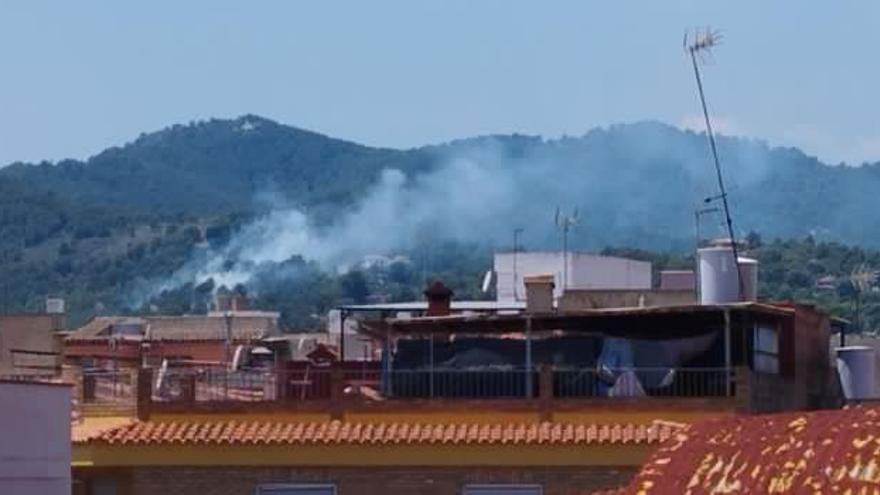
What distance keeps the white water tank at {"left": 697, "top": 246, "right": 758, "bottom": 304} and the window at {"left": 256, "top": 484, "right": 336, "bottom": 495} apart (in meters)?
6.82

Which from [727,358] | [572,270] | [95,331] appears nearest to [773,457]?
[727,358]

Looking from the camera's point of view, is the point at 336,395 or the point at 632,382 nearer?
the point at 336,395

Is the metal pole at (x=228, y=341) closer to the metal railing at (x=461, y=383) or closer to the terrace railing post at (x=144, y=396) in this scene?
the metal railing at (x=461, y=383)

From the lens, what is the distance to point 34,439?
31.1 meters

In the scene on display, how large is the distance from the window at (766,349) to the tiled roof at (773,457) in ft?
94.8

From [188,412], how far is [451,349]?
4.07m

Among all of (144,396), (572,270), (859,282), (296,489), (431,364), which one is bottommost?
(296,489)

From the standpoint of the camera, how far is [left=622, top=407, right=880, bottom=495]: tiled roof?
10.1 meters

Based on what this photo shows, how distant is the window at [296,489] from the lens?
38500 millimetres

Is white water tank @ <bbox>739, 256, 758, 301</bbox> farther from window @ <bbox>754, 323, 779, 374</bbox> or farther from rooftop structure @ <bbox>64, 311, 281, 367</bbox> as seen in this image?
rooftop structure @ <bbox>64, 311, 281, 367</bbox>

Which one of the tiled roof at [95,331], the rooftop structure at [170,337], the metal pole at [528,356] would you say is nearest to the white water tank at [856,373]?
the metal pole at [528,356]

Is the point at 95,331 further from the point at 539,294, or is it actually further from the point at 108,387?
the point at 539,294

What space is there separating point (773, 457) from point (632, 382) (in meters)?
29.1

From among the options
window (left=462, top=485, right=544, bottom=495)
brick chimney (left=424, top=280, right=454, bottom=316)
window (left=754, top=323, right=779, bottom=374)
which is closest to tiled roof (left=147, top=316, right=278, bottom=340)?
brick chimney (left=424, top=280, right=454, bottom=316)
